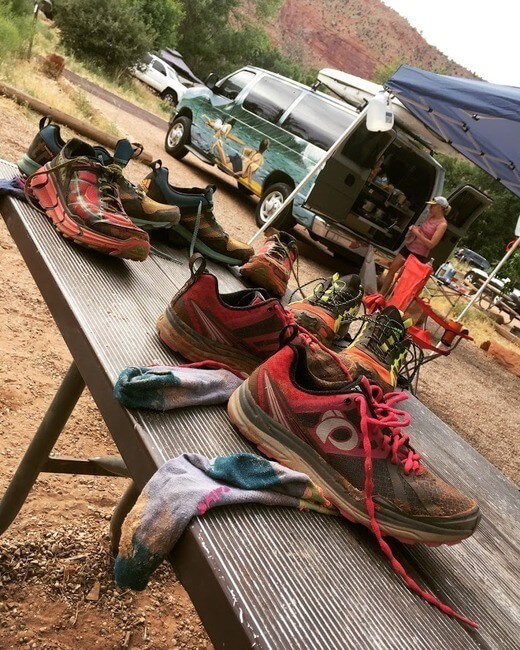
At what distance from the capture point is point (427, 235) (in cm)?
732

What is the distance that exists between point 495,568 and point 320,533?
1.73 ft

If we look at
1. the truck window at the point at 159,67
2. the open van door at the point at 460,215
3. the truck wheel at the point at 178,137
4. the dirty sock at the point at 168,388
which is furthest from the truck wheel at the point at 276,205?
the truck window at the point at 159,67

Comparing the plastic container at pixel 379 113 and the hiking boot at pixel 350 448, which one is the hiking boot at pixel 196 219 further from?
the plastic container at pixel 379 113

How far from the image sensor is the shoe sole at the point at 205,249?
2170mm

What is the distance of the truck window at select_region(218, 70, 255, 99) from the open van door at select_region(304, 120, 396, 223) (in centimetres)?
277

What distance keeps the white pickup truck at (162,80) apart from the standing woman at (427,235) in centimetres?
1540

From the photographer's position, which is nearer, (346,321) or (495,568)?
(495,568)

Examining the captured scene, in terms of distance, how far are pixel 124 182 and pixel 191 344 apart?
867mm

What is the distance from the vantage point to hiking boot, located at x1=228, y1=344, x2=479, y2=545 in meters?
1.03

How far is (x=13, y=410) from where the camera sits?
2473mm

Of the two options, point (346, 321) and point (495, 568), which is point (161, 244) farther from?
point (495, 568)

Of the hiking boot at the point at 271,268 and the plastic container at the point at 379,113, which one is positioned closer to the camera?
the hiking boot at the point at 271,268

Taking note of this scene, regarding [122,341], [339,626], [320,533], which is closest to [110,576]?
[122,341]

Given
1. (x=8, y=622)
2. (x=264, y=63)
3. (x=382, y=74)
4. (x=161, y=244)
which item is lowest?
(x=8, y=622)
